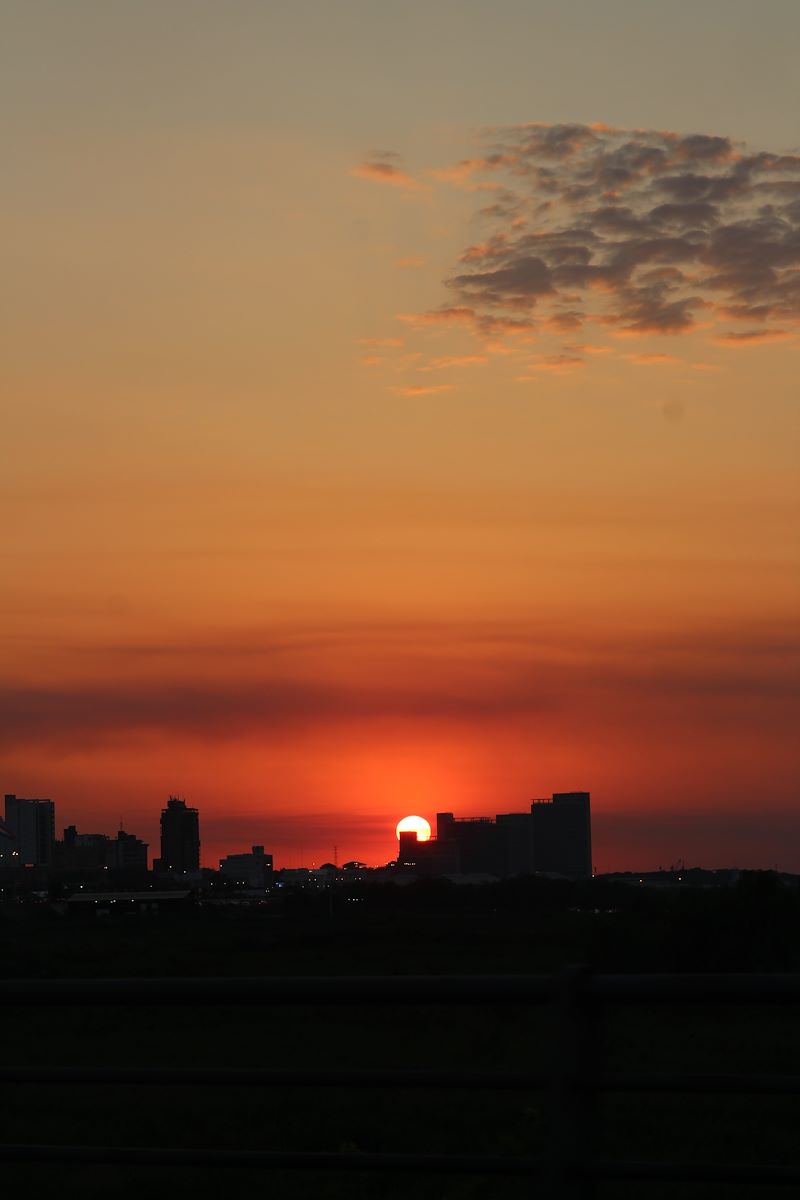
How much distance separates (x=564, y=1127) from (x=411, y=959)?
5667 centimetres

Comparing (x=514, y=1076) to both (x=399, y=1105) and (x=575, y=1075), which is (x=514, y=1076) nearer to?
(x=575, y=1075)

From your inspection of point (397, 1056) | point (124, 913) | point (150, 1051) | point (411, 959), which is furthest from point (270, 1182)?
point (124, 913)

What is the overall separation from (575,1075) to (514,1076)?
231 mm

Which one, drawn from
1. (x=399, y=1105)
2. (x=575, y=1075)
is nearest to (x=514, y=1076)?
(x=575, y=1075)

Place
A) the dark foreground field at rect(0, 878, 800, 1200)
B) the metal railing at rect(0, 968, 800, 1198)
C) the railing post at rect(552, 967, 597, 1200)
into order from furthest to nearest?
the dark foreground field at rect(0, 878, 800, 1200), the railing post at rect(552, 967, 597, 1200), the metal railing at rect(0, 968, 800, 1198)

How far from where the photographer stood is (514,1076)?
5.46 m

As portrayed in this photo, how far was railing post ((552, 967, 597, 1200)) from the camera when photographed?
5.49 meters

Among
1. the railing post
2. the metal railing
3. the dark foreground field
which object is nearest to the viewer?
the metal railing

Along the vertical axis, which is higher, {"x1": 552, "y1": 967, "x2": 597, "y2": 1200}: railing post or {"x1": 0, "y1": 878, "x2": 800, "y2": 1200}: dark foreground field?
{"x1": 552, "y1": 967, "x2": 597, "y2": 1200}: railing post

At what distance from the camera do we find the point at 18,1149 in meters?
6.13

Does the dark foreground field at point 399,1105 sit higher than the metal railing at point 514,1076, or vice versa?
the metal railing at point 514,1076

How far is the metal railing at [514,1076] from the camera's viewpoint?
16.9ft

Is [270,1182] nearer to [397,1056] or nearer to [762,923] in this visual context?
[397,1056]

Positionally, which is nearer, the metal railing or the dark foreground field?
the metal railing
